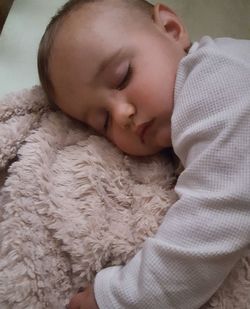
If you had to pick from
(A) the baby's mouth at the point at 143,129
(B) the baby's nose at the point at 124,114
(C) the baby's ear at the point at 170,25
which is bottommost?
(A) the baby's mouth at the point at 143,129

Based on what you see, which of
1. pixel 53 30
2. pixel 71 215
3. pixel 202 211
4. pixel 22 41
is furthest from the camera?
pixel 22 41

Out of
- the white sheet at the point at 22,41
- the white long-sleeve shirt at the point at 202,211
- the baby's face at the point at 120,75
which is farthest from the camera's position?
the white sheet at the point at 22,41

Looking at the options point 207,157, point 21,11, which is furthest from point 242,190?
point 21,11

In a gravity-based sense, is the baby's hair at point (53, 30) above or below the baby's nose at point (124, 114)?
above

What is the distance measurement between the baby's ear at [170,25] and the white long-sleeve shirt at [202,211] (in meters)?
0.17

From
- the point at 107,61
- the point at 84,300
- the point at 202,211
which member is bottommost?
the point at 84,300

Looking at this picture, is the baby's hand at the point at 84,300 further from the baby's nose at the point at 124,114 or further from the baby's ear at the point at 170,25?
the baby's ear at the point at 170,25

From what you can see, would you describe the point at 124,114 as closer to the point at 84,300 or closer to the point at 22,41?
the point at 84,300

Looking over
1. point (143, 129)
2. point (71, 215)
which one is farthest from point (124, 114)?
point (71, 215)

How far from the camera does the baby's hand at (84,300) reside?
2.61 feet

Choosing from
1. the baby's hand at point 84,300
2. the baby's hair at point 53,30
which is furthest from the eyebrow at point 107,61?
the baby's hand at point 84,300

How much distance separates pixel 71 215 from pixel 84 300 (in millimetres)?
130

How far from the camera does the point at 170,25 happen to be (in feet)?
3.26

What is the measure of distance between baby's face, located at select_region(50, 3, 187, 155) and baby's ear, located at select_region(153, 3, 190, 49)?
1cm
